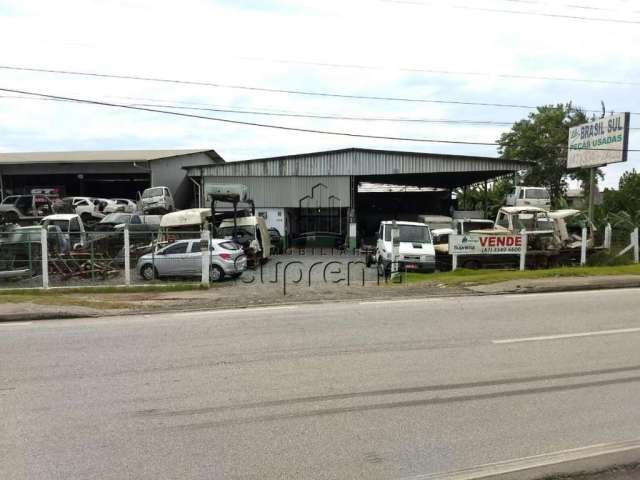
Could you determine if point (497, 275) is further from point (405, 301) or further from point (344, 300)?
point (344, 300)

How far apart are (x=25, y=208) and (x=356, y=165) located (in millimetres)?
18728

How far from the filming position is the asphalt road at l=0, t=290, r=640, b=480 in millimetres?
4141

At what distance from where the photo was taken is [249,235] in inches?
883

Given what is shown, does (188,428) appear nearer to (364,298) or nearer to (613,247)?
(364,298)

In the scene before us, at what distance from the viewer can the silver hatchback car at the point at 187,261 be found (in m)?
16.8

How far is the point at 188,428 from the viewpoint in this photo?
4.71 m

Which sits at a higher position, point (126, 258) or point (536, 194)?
point (536, 194)

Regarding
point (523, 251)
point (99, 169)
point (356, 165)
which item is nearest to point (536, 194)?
point (356, 165)

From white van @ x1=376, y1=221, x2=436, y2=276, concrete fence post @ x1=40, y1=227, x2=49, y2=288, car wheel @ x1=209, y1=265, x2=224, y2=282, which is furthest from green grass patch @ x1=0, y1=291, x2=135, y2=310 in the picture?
white van @ x1=376, y1=221, x2=436, y2=276

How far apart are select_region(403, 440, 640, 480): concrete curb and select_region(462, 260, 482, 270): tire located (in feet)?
50.9

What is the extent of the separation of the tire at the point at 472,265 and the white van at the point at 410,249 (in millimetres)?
1369

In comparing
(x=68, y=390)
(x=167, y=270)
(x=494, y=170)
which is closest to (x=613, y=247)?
(x=494, y=170)

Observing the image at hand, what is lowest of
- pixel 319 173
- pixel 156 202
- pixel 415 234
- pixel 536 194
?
pixel 415 234

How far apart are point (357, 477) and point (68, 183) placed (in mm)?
49937
